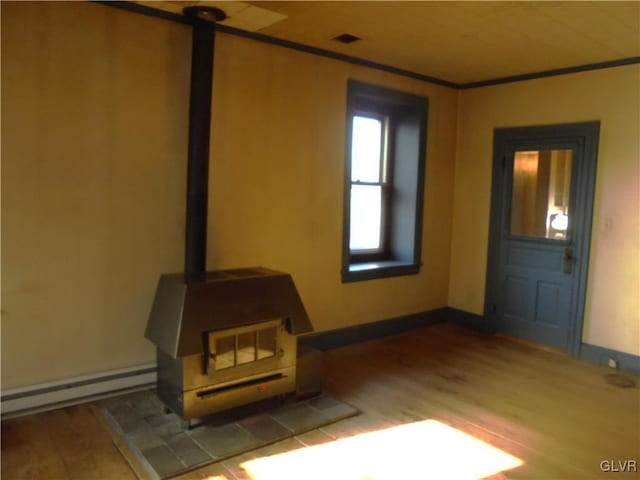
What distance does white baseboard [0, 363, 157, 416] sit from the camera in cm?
289

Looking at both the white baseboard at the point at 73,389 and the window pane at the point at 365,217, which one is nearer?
the white baseboard at the point at 73,389

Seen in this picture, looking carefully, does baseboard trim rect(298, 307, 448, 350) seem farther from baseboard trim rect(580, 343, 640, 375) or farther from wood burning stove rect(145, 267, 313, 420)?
baseboard trim rect(580, 343, 640, 375)

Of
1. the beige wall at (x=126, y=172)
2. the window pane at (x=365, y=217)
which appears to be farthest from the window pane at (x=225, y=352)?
the window pane at (x=365, y=217)

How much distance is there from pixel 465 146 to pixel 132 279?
3.55 m

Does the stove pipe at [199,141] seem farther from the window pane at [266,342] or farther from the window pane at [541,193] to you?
the window pane at [541,193]

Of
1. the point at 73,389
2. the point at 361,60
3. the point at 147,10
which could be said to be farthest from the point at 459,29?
the point at 73,389

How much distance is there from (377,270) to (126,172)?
2390 mm

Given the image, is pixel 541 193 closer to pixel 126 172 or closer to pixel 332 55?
pixel 332 55

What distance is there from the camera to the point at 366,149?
483cm

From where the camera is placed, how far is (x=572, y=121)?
14.2 ft

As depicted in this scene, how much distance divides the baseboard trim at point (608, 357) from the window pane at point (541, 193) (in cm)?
98

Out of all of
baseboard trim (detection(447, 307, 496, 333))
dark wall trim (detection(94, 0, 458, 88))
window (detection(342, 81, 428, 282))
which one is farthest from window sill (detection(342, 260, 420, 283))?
dark wall trim (detection(94, 0, 458, 88))

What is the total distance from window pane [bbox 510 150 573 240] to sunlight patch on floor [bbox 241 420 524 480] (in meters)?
2.37

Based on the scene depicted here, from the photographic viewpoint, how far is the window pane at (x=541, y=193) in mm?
4414
